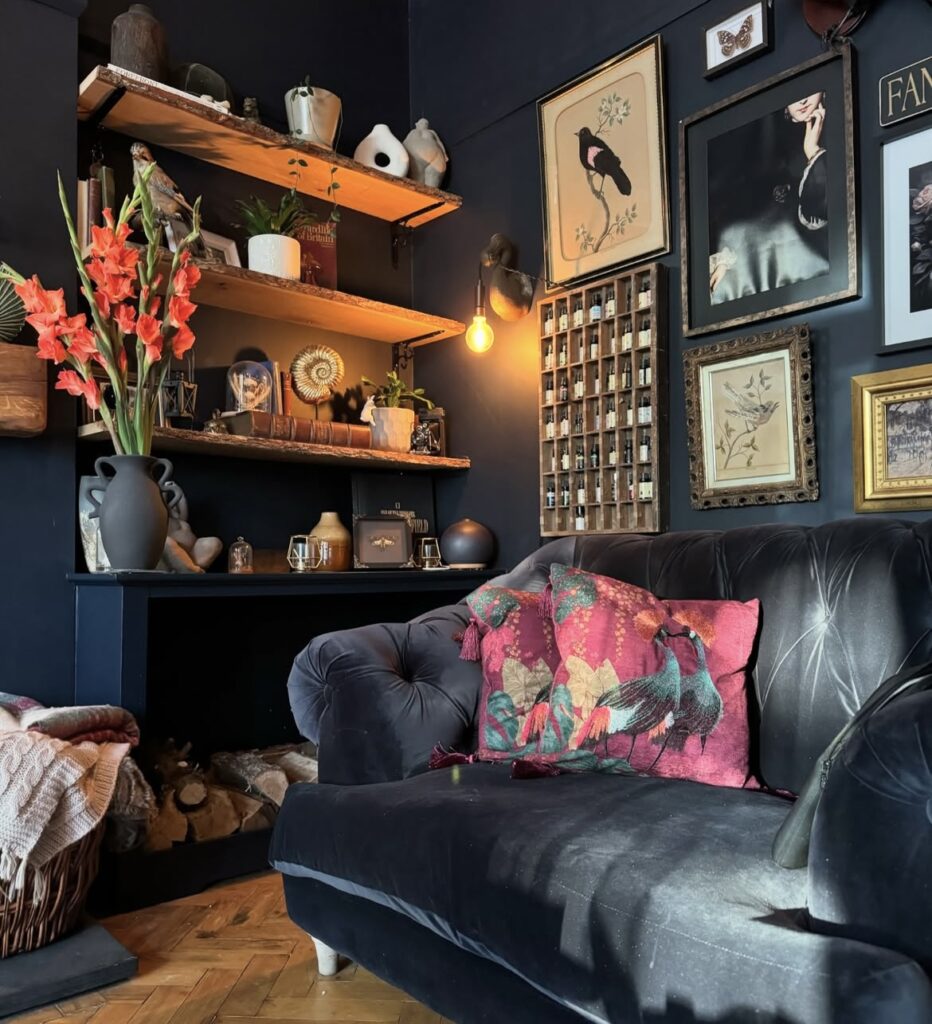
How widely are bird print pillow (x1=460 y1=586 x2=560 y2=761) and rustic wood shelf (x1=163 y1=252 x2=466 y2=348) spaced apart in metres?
1.42

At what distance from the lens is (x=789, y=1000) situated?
911 millimetres

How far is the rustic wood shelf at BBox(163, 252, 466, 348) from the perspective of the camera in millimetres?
2732

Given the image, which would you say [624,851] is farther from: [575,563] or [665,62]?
[665,62]

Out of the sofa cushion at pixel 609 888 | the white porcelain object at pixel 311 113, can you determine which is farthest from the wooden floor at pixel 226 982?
the white porcelain object at pixel 311 113

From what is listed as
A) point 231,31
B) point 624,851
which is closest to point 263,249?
point 231,31

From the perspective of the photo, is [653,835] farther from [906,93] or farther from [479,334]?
[479,334]

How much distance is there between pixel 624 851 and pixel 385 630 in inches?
33.7

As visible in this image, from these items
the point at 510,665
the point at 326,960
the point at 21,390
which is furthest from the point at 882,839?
the point at 21,390

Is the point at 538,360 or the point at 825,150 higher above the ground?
the point at 825,150

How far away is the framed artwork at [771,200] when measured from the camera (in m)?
2.25

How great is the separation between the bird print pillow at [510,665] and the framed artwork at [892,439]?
0.94 metres

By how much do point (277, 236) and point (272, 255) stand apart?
0.07 metres

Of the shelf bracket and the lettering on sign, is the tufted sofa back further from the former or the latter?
the shelf bracket

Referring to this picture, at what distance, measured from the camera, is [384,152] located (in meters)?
3.30
